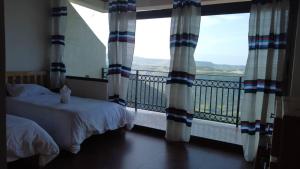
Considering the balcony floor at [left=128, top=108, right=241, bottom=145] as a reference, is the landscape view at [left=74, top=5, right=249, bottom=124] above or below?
above

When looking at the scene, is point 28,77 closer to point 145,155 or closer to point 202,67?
point 145,155

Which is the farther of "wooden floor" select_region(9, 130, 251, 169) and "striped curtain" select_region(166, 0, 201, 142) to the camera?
"striped curtain" select_region(166, 0, 201, 142)

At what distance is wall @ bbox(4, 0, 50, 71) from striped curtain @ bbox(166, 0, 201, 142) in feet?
8.32

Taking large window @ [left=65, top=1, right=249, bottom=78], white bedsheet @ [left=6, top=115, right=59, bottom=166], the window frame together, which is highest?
the window frame

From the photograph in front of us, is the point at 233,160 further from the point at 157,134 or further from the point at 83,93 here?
the point at 83,93

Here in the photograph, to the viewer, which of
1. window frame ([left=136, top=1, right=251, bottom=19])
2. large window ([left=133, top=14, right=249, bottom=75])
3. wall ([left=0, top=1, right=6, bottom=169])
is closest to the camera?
wall ([left=0, top=1, right=6, bottom=169])

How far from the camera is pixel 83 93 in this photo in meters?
4.39

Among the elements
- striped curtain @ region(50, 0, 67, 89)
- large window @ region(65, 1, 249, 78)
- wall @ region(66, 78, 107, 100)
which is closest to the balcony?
large window @ region(65, 1, 249, 78)

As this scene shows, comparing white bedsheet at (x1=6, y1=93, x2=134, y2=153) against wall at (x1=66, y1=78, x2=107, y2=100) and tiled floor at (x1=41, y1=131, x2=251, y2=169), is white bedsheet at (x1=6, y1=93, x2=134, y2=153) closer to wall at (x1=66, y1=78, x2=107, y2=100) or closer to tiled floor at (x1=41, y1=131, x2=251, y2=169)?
tiled floor at (x1=41, y1=131, x2=251, y2=169)

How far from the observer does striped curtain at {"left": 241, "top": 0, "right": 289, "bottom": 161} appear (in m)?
2.74

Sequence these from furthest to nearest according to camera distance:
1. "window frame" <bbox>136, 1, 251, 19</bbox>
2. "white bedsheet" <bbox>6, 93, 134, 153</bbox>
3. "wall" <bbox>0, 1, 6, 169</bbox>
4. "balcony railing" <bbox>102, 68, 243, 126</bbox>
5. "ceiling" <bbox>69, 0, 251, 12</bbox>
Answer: "balcony railing" <bbox>102, 68, 243, 126</bbox>, "ceiling" <bbox>69, 0, 251, 12</bbox>, "window frame" <bbox>136, 1, 251, 19</bbox>, "white bedsheet" <bbox>6, 93, 134, 153</bbox>, "wall" <bbox>0, 1, 6, 169</bbox>

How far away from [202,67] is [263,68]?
157 cm

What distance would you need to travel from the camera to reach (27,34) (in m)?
4.12

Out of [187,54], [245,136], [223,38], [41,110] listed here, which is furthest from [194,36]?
[41,110]
